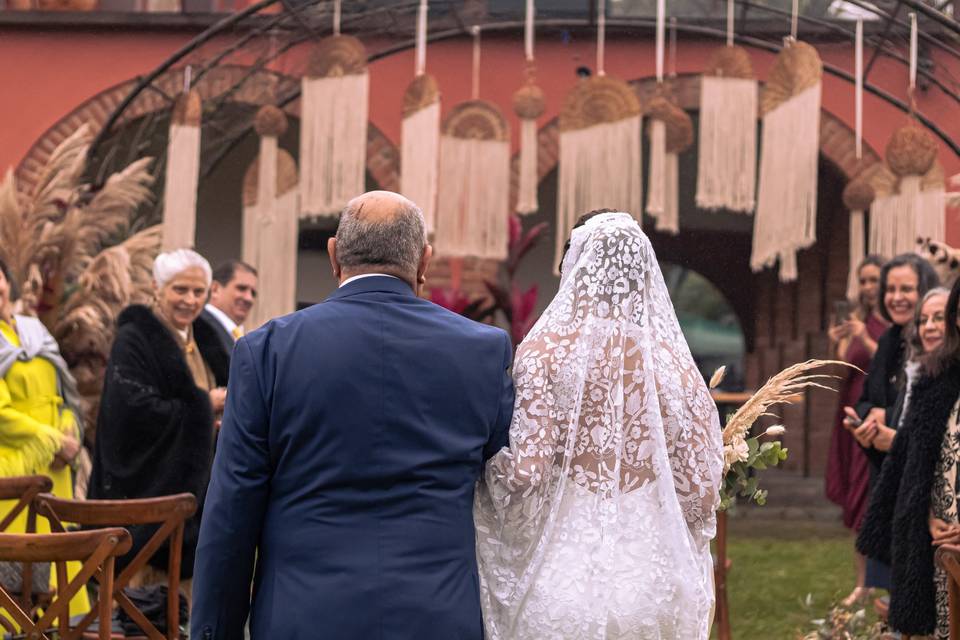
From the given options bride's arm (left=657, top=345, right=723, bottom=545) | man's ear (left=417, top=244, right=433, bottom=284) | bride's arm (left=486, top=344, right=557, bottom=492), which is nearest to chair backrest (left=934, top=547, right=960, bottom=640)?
bride's arm (left=657, top=345, right=723, bottom=545)

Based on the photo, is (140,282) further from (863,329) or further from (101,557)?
(101,557)

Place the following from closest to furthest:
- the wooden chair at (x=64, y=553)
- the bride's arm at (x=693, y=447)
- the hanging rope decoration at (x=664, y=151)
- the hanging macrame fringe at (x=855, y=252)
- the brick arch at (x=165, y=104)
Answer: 1. the bride's arm at (x=693, y=447)
2. the wooden chair at (x=64, y=553)
3. the hanging macrame fringe at (x=855, y=252)
4. the hanging rope decoration at (x=664, y=151)
5. the brick arch at (x=165, y=104)

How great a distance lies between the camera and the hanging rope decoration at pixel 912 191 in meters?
8.12

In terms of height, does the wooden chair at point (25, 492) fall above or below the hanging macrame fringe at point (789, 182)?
below

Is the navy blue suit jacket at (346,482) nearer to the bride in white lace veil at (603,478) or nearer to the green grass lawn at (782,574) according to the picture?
the bride in white lace veil at (603,478)

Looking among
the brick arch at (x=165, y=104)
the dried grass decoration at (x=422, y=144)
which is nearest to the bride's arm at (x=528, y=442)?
the dried grass decoration at (x=422, y=144)

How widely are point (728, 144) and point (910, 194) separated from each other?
1.16 meters

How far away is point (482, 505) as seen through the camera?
305 centimetres

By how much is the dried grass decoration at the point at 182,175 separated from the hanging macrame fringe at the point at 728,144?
9.99ft

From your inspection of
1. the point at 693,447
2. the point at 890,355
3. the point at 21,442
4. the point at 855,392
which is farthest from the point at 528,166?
the point at 693,447

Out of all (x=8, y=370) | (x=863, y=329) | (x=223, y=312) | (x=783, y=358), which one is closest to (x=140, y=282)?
(x=223, y=312)

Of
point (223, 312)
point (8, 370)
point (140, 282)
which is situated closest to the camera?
point (8, 370)

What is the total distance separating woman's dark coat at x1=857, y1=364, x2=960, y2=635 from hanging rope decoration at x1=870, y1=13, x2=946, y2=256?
369 cm

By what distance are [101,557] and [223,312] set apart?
9.14 ft
